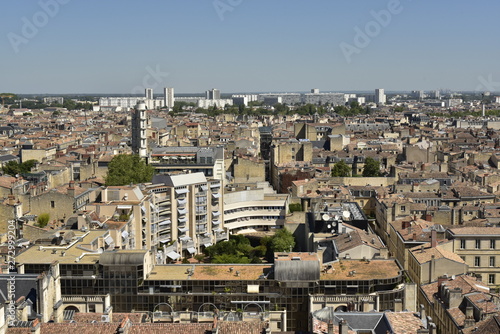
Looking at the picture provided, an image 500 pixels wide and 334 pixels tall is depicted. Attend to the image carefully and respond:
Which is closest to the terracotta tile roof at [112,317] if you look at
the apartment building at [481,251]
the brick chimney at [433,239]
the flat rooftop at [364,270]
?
the flat rooftop at [364,270]

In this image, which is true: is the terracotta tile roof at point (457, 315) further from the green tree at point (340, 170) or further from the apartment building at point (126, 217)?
the green tree at point (340, 170)

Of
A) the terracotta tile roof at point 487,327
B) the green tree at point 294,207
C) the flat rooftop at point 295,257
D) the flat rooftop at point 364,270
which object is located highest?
the flat rooftop at point 295,257

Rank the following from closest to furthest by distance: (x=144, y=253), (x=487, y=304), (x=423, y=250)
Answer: (x=487, y=304) < (x=144, y=253) < (x=423, y=250)

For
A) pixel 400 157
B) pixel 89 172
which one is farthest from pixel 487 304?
pixel 400 157

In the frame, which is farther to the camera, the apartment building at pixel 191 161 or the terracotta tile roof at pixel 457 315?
the apartment building at pixel 191 161

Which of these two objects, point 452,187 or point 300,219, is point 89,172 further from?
point 452,187

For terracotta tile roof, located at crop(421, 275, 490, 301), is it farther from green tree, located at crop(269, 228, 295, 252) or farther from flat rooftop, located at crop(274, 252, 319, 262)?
green tree, located at crop(269, 228, 295, 252)
